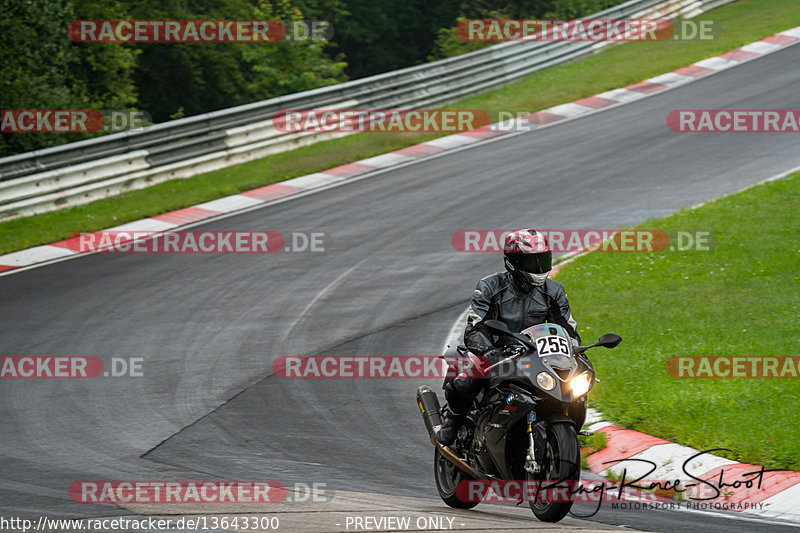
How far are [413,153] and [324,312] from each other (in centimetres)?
937

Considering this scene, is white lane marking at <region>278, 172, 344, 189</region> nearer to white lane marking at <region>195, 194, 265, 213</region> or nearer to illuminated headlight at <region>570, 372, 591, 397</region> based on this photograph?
white lane marking at <region>195, 194, 265, 213</region>

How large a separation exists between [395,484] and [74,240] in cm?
1090

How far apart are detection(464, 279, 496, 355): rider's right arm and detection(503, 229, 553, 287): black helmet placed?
0.31 m

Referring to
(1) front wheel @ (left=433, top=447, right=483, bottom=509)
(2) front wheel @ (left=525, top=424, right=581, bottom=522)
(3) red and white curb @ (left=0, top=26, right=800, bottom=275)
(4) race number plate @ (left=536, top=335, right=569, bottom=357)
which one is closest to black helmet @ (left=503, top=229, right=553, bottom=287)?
(4) race number plate @ (left=536, top=335, right=569, bottom=357)

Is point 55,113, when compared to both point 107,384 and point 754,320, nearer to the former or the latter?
point 107,384

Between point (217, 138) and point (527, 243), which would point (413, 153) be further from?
point (527, 243)

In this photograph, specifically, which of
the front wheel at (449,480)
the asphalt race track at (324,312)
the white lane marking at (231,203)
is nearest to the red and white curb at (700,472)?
the asphalt race track at (324,312)

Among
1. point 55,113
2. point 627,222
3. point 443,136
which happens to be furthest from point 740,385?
point 55,113

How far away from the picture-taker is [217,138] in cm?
2173

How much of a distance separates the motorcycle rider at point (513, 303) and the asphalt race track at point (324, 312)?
0.96 m

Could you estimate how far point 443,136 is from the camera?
23.3m

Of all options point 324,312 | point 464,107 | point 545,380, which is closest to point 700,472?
point 545,380

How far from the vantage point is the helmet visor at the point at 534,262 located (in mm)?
6793

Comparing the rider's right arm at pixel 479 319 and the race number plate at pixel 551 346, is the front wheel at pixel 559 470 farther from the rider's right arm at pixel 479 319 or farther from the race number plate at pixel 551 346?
the rider's right arm at pixel 479 319
